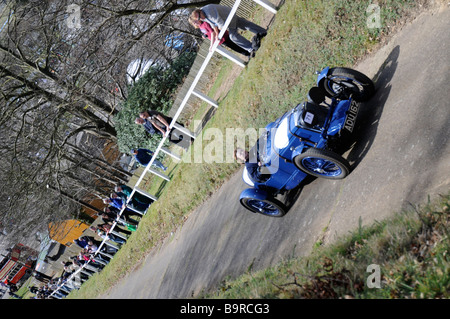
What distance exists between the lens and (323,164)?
26.4ft

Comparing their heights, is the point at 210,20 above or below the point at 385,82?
below

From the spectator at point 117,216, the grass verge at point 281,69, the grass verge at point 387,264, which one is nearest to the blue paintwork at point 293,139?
the grass verge at point 281,69

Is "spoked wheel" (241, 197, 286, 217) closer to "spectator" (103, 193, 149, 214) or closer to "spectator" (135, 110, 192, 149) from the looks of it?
"spectator" (135, 110, 192, 149)

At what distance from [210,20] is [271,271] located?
8.27 meters

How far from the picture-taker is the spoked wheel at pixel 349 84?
7910 millimetres

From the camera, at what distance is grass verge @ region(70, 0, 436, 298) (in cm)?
919

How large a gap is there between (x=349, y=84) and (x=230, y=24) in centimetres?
540

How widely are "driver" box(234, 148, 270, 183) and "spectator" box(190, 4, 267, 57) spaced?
430 centimetres

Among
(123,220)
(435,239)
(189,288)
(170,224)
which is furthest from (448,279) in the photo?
(123,220)

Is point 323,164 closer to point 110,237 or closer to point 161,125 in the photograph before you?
point 161,125

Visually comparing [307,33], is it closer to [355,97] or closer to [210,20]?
[355,97]

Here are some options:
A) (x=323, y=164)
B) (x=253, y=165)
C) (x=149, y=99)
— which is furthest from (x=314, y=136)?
(x=149, y=99)

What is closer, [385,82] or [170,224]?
[385,82]

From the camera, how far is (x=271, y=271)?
23.5 feet
